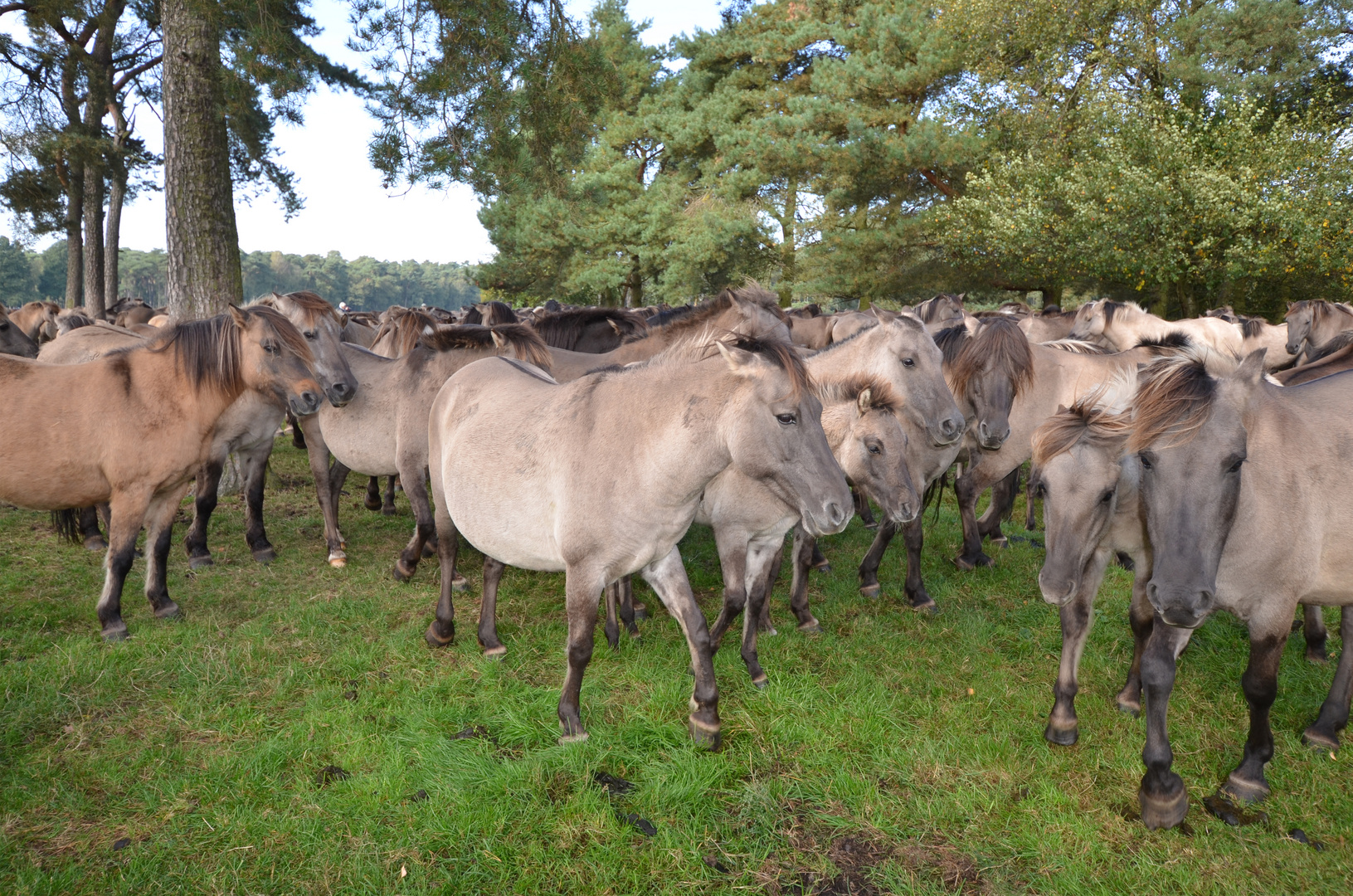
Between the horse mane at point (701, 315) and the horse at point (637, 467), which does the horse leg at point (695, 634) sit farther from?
the horse mane at point (701, 315)

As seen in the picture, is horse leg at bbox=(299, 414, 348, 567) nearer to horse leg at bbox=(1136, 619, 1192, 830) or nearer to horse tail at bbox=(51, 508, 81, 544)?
horse tail at bbox=(51, 508, 81, 544)

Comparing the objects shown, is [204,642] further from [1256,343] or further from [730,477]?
[1256,343]

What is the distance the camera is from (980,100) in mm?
21078

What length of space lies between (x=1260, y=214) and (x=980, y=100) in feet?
29.5

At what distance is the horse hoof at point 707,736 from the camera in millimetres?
3676

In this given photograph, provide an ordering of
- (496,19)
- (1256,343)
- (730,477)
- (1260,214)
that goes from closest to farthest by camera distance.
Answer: (730,477)
(496,19)
(1256,343)
(1260,214)

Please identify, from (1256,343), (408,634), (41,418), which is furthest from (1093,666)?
(1256,343)

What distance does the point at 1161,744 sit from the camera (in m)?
3.14

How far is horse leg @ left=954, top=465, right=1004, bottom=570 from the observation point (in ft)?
20.8

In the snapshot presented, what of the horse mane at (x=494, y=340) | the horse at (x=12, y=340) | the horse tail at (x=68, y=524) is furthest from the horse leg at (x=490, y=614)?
the horse at (x=12, y=340)

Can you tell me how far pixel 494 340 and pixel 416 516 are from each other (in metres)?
1.61

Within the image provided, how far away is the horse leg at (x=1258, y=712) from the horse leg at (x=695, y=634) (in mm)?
2075

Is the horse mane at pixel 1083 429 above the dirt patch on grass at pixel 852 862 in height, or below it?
above

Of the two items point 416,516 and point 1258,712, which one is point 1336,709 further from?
point 416,516
